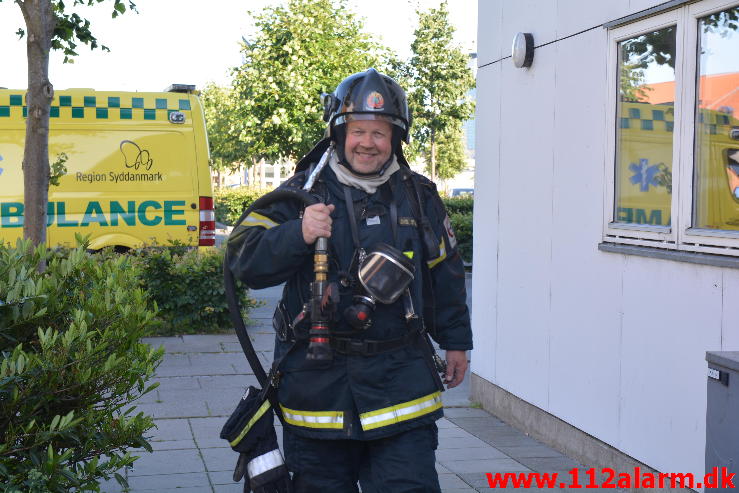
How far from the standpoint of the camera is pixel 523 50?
20.3ft

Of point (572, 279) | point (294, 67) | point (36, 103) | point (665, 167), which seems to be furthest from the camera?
point (294, 67)

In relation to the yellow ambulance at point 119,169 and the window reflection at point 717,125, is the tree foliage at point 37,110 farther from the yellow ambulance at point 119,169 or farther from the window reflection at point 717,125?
the window reflection at point 717,125

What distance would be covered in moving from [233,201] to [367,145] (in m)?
28.7

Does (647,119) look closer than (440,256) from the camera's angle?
No

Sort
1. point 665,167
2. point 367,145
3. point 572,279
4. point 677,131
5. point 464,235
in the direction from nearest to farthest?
point 367,145 → point 677,131 → point 665,167 → point 572,279 → point 464,235

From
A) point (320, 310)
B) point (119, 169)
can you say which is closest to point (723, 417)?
point (320, 310)

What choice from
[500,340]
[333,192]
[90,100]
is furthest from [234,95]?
[333,192]

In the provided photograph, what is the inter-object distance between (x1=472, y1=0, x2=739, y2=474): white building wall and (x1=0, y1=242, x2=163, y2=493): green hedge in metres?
2.50

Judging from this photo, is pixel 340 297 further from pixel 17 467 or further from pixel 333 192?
pixel 17 467

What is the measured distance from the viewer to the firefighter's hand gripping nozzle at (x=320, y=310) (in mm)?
3227

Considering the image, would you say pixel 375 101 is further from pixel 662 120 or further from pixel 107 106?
pixel 107 106

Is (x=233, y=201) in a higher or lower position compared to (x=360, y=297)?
lower

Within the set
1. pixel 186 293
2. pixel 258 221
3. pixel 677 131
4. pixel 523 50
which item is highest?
pixel 523 50

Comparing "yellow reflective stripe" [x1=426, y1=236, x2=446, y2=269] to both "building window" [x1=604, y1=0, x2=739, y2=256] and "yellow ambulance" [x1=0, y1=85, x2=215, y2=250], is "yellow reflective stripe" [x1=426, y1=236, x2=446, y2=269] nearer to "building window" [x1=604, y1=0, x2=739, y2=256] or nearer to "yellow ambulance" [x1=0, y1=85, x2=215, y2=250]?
"building window" [x1=604, y1=0, x2=739, y2=256]
